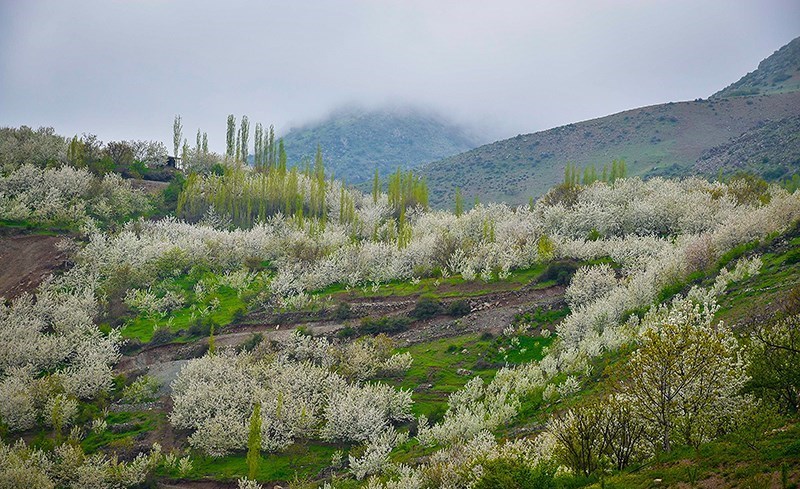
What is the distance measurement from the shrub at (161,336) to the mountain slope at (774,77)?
105749 mm

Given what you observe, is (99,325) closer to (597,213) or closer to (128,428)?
(128,428)

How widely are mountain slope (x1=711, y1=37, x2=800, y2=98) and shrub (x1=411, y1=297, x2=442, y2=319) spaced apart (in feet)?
308

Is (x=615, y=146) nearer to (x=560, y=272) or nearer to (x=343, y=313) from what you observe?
(x=560, y=272)

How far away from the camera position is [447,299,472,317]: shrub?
44.2 meters

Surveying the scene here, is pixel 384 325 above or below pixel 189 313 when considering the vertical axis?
below

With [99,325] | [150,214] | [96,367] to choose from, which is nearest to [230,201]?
[150,214]

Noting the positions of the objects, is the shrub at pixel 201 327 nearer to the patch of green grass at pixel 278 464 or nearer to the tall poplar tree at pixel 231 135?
the patch of green grass at pixel 278 464

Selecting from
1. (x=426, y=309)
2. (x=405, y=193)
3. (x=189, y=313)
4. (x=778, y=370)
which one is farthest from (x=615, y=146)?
(x=778, y=370)

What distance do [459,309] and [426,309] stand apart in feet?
7.17

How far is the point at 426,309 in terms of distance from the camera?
44.8 meters

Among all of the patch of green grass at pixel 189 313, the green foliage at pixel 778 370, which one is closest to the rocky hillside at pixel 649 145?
the patch of green grass at pixel 189 313

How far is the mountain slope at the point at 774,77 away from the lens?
116750 mm

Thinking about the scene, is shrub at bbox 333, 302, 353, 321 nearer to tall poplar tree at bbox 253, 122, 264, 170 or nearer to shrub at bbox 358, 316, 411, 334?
shrub at bbox 358, 316, 411, 334

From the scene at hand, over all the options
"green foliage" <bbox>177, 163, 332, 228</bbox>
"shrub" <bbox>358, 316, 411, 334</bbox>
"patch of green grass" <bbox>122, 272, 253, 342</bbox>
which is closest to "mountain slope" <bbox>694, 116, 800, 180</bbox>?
"green foliage" <bbox>177, 163, 332, 228</bbox>
